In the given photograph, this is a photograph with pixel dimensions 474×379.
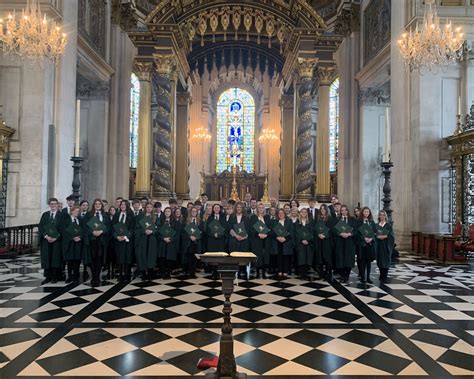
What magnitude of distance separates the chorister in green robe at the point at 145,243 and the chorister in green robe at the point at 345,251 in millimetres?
3485

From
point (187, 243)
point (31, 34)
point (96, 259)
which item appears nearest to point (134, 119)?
point (31, 34)

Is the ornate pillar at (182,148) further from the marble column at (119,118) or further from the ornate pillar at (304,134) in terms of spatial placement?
the ornate pillar at (304,134)

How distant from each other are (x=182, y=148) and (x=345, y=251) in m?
14.4

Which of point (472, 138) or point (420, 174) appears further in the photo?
point (420, 174)

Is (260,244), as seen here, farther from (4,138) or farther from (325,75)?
(325,75)

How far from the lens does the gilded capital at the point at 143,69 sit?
17.9 m

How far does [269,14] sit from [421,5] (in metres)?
5.11

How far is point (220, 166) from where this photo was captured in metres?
33.4

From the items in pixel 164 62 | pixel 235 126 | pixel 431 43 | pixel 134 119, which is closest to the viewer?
pixel 431 43

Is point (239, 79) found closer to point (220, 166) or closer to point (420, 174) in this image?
point (220, 166)

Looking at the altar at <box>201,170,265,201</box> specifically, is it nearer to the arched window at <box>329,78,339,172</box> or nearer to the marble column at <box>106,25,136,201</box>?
the arched window at <box>329,78,339,172</box>

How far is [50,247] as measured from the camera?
7773mm

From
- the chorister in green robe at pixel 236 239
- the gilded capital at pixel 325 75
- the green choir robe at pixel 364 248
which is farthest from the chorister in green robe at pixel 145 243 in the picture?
the gilded capital at pixel 325 75

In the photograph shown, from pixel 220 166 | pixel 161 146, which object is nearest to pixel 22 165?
pixel 161 146
